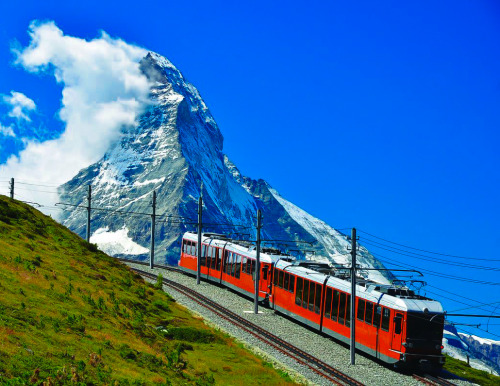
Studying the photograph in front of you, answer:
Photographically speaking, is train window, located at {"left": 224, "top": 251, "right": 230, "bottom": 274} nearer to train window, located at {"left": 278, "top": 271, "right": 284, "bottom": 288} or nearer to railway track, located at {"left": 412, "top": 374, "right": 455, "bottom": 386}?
train window, located at {"left": 278, "top": 271, "right": 284, "bottom": 288}

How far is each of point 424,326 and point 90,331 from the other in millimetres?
17555

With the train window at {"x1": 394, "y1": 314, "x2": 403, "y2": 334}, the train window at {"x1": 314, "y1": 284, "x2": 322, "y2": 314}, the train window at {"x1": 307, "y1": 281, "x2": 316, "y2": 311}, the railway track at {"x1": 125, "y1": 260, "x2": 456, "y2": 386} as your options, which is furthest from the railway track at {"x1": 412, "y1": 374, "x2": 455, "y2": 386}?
the train window at {"x1": 307, "y1": 281, "x2": 316, "y2": 311}

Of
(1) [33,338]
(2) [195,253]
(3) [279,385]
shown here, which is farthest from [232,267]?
(1) [33,338]

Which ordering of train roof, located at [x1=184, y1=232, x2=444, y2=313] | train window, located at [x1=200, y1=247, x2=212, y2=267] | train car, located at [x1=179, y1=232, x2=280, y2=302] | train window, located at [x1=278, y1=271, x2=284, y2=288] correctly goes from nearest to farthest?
train roof, located at [x1=184, y1=232, x2=444, y2=313] < train window, located at [x1=278, y1=271, x2=284, y2=288] < train car, located at [x1=179, y1=232, x2=280, y2=302] < train window, located at [x1=200, y1=247, x2=212, y2=267]

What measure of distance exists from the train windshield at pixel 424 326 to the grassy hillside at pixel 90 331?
7736mm

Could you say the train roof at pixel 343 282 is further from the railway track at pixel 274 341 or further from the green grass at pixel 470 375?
the green grass at pixel 470 375

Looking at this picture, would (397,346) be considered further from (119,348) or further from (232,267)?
(232,267)

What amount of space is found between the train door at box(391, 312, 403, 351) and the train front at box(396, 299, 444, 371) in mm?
241

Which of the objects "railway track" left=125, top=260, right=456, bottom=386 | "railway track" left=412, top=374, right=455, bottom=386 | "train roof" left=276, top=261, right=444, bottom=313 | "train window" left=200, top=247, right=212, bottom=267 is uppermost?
"train roof" left=276, top=261, right=444, bottom=313

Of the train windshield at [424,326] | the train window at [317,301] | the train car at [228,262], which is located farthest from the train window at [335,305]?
the train car at [228,262]

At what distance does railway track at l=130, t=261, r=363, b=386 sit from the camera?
2933 cm

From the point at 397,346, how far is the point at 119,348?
596 inches

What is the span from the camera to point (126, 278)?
4484cm

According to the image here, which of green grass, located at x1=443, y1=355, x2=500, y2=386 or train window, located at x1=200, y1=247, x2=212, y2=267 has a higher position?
train window, located at x1=200, y1=247, x2=212, y2=267
